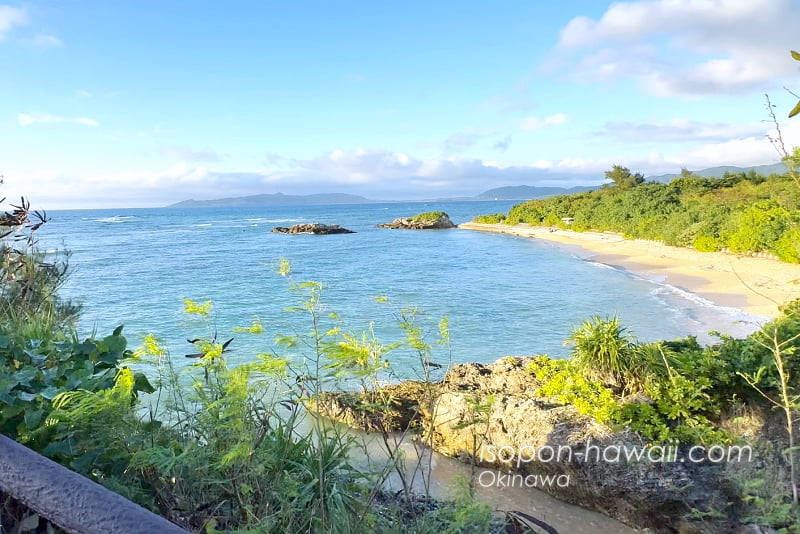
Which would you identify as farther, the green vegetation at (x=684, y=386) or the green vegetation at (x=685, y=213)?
the green vegetation at (x=685, y=213)

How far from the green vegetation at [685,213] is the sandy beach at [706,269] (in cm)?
67

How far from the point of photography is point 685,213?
26.9 m

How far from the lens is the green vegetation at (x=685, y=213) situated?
64.3ft

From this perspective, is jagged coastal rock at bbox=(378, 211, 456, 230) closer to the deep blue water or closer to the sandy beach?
the deep blue water

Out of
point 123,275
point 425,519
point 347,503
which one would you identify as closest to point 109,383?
point 347,503

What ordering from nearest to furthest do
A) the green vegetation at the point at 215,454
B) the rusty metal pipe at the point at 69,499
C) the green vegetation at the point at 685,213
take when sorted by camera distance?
the rusty metal pipe at the point at 69,499
the green vegetation at the point at 215,454
the green vegetation at the point at 685,213

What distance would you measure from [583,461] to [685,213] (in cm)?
2624

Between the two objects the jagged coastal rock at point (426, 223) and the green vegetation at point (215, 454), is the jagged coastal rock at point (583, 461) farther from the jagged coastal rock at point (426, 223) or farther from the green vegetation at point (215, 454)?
the jagged coastal rock at point (426, 223)

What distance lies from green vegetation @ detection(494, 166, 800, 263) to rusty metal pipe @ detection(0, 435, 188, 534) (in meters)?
13.6

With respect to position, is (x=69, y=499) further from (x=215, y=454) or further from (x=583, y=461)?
(x=583, y=461)

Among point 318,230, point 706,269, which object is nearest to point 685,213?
point 706,269

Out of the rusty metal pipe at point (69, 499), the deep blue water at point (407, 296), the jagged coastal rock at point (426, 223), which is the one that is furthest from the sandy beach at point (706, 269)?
the jagged coastal rock at point (426, 223)

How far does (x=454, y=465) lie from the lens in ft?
19.3

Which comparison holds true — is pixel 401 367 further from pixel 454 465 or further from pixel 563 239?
pixel 563 239
